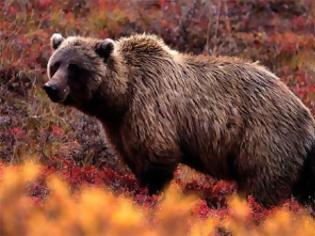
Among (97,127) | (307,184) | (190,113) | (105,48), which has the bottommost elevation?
(97,127)

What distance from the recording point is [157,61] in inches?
283

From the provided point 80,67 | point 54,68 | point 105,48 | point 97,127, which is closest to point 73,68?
point 80,67

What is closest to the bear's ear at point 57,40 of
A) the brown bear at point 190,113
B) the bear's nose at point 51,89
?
the brown bear at point 190,113

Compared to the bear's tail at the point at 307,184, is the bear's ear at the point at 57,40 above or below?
above

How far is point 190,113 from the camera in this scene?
719 cm

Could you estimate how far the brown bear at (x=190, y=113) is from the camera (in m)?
6.93

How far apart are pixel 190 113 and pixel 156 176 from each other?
654 millimetres

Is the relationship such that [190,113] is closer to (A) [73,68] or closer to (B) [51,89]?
(A) [73,68]

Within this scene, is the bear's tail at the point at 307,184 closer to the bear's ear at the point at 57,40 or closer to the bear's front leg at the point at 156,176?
the bear's front leg at the point at 156,176

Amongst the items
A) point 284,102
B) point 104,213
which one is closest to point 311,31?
point 284,102

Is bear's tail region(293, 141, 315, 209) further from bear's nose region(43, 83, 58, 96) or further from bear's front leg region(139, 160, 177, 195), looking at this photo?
bear's nose region(43, 83, 58, 96)

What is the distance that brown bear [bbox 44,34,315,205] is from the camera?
6.93 meters

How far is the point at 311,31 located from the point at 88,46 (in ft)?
22.2

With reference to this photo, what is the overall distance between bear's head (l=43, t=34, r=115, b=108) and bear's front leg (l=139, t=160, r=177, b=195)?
2.59 feet
